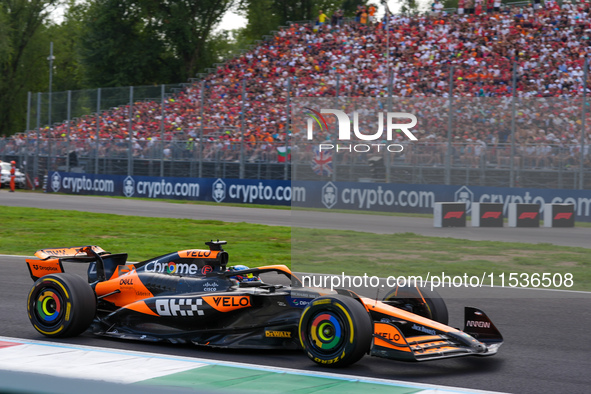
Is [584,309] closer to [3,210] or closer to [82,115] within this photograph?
[3,210]

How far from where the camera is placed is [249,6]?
1938 inches

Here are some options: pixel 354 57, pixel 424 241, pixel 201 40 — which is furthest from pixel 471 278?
pixel 201 40

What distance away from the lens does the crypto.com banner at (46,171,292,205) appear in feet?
76.5

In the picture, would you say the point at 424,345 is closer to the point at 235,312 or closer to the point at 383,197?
the point at 235,312

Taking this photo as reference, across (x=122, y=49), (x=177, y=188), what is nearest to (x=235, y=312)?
(x=177, y=188)

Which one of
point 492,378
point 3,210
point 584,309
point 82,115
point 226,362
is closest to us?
point 492,378

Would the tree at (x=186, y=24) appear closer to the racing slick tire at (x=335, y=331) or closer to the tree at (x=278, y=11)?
the tree at (x=278, y=11)

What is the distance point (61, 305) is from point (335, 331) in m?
2.31

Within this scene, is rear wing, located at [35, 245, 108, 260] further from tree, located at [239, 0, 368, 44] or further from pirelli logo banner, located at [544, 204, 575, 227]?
tree, located at [239, 0, 368, 44]

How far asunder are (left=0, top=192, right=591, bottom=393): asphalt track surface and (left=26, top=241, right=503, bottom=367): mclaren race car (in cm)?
13

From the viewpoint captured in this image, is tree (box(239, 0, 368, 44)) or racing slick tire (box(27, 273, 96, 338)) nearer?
racing slick tire (box(27, 273, 96, 338))

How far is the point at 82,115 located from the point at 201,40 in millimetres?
20972

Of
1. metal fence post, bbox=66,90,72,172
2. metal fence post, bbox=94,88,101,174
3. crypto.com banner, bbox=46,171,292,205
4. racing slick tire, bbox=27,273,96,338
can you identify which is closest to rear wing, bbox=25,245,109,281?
racing slick tire, bbox=27,273,96,338

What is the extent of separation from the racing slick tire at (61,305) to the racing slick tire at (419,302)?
93.0 inches
